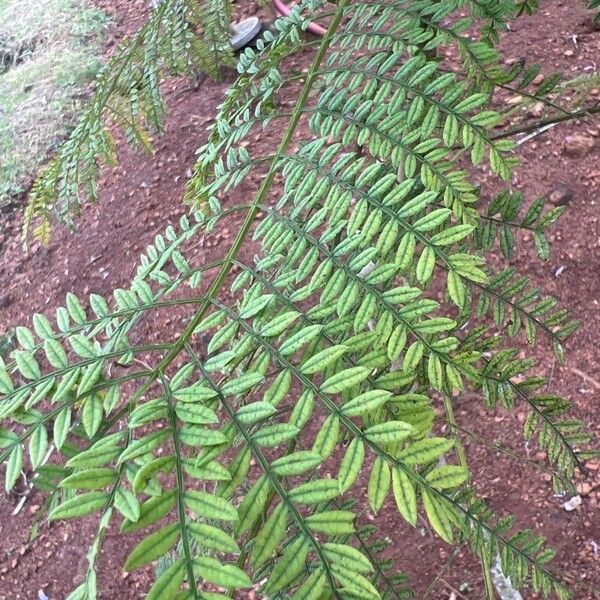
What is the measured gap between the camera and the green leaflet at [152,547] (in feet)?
1.75

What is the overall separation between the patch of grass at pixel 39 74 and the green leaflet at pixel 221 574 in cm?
279

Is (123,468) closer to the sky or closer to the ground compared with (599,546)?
closer to the sky

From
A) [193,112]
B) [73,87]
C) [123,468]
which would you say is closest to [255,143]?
[193,112]

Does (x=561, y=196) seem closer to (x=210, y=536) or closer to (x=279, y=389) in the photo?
(x=279, y=389)

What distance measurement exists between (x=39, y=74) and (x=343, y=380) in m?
3.26

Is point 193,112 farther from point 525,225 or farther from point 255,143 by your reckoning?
point 525,225

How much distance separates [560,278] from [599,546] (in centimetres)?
74

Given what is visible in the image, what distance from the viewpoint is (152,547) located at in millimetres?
539

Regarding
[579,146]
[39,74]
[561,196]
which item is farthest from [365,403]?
[39,74]

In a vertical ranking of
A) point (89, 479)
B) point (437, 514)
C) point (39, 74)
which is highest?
point (89, 479)

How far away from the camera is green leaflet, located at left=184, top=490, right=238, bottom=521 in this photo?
550 millimetres

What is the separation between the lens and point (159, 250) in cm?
96

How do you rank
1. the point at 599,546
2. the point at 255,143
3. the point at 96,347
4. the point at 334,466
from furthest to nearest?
1. the point at 255,143
2. the point at 334,466
3. the point at 599,546
4. the point at 96,347

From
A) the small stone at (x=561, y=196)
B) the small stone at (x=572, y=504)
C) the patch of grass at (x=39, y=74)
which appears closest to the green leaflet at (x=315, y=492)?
the small stone at (x=572, y=504)
